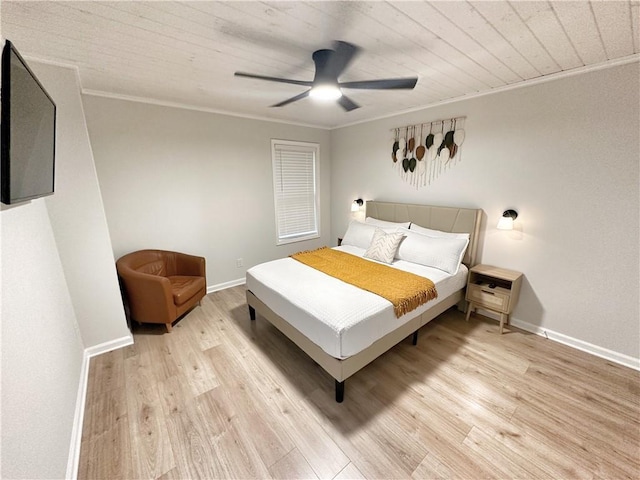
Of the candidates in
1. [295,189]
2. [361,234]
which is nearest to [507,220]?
[361,234]

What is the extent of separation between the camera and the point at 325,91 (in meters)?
1.74

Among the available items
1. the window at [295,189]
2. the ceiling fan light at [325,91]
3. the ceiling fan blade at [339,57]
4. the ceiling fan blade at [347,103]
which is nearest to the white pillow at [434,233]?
the ceiling fan blade at [347,103]

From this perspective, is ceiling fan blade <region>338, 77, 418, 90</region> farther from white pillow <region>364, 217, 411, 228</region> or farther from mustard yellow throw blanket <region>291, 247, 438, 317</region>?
white pillow <region>364, 217, 411, 228</region>

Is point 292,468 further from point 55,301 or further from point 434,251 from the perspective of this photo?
point 434,251

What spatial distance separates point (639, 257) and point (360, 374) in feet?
8.09

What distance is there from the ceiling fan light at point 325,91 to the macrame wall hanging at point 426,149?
191 centimetres

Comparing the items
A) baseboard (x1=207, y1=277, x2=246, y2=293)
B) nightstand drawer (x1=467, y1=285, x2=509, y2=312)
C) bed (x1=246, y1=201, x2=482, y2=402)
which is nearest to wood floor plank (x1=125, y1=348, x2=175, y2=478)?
bed (x1=246, y1=201, x2=482, y2=402)

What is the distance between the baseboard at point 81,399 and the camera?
1.43 meters

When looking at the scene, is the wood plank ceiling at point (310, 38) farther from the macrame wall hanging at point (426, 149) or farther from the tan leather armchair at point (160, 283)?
the tan leather armchair at point (160, 283)

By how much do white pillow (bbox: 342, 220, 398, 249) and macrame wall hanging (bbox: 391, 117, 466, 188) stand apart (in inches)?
32.6

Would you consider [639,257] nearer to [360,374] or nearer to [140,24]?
[360,374]

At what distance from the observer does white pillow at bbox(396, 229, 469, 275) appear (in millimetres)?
2734

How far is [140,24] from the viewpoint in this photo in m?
1.45

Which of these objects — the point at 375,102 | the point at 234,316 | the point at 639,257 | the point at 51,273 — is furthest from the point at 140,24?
the point at 639,257
